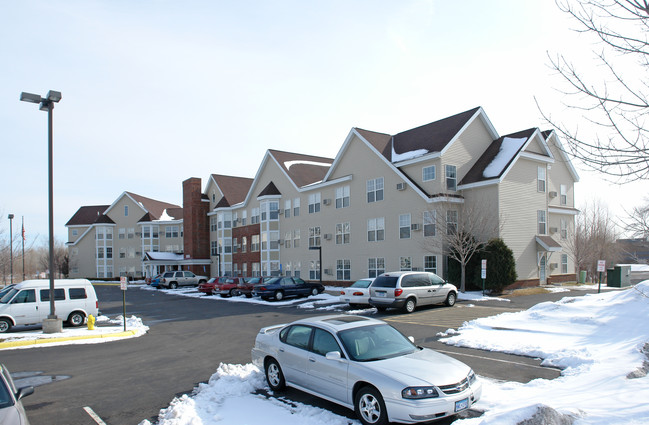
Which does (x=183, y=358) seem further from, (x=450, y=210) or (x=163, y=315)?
(x=450, y=210)

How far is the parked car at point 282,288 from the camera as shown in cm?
2911

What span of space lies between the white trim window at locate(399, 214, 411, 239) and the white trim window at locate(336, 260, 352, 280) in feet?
19.4

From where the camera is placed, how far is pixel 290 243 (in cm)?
4419

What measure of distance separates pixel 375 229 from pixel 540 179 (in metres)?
12.0

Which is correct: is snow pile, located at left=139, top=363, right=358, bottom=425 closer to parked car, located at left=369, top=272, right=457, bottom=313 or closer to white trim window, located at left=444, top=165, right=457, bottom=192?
parked car, located at left=369, top=272, right=457, bottom=313

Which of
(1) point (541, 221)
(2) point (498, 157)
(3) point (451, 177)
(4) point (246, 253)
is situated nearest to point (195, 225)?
(4) point (246, 253)

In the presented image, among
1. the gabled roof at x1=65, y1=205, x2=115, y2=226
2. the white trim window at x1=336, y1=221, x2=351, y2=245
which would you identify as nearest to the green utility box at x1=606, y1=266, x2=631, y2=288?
the white trim window at x1=336, y1=221, x2=351, y2=245

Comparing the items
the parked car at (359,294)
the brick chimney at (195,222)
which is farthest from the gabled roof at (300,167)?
the parked car at (359,294)

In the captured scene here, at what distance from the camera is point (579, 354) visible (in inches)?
414

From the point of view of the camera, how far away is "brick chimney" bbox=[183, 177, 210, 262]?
61.6 meters

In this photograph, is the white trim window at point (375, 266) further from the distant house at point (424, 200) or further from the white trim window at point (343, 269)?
the white trim window at point (343, 269)

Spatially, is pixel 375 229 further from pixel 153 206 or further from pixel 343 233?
pixel 153 206

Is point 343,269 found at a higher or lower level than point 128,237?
lower

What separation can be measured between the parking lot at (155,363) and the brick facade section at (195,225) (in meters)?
41.9
